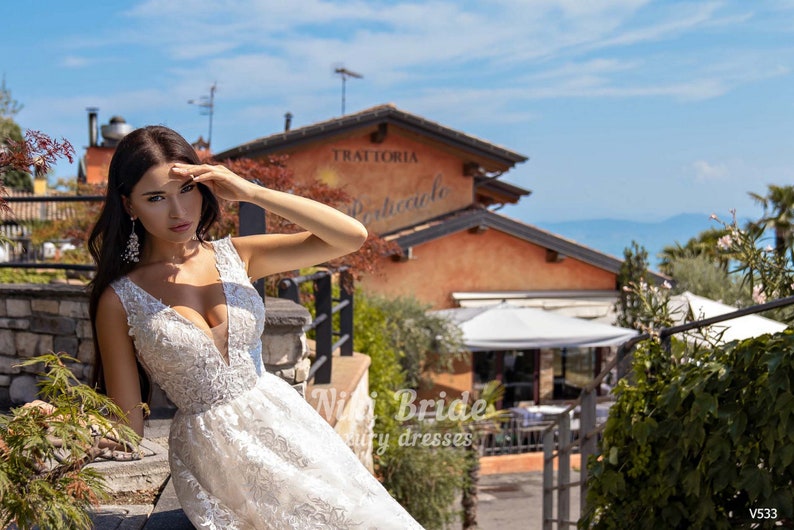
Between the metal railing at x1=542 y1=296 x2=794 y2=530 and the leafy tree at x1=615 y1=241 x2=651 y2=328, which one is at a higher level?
the leafy tree at x1=615 y1=241 x2=651 y2=328

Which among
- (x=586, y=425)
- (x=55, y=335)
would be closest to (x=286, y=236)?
(x=55, y=335)

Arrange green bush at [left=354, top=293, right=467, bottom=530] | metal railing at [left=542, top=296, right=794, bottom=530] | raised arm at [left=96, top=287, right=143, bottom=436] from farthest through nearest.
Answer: green bush at [left=354, top=293, right=467, bottom=530]
metal railing at [left=542, top=296, right=794, bottom=530]
raised arm at [left=96, top=287, right=143, bottom=436]

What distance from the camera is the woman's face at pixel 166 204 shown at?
2.57 m

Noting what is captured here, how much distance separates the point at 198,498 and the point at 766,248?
326 cm

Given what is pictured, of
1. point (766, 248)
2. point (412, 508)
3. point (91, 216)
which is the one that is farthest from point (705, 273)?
point (766, 248)

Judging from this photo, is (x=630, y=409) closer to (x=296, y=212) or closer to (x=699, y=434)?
(x=699, y=434)

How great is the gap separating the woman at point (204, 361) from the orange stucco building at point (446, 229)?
12.9 m

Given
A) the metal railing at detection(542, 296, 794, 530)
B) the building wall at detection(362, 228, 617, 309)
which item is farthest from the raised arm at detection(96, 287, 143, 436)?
the building wall at detection(362, 228, 617, 309)

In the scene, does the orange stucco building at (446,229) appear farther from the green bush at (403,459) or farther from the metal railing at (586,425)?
the metal railing at (586,425)

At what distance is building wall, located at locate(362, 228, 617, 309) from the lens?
16641mm

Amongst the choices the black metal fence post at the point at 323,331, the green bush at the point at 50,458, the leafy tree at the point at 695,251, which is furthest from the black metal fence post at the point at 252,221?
the leafy tree at the point at 695,251

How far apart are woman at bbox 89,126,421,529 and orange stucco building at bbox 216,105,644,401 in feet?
42.4

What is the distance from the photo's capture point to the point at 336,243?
286 cm

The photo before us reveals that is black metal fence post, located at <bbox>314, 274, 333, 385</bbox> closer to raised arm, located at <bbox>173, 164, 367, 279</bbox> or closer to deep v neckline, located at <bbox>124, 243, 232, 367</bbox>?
raised arm, located at <bbox>173, 164, 367, 279</bbox>
